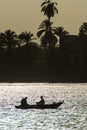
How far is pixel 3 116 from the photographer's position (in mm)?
85875

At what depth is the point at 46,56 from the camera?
16825cm

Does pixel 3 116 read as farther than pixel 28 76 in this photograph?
No

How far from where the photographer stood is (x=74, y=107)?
100062 millimetres

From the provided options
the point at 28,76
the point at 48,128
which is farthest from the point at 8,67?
the point at 48,128

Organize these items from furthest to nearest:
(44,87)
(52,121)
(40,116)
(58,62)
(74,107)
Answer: (44,87) < (58,62) < (74,107) < (40,116) < (52,121)

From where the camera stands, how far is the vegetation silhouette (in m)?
161

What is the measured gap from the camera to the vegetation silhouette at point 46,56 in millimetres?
160875

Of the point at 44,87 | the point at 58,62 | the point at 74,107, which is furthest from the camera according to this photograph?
the point at 44,87

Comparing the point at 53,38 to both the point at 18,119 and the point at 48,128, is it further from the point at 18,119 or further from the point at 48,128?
the point at 48,128

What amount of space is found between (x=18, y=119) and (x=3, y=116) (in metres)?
4.29

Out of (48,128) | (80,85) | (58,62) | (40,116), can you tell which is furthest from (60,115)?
(80,85)

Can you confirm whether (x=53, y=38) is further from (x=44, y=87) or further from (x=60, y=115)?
(x=60, y=115)

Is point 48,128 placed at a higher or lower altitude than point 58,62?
lower

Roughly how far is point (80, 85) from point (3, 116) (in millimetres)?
85608
